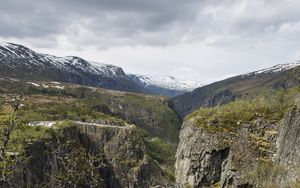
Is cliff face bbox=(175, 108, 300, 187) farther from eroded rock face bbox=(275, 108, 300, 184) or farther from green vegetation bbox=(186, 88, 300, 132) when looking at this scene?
green vegetation bbox=(186, 88, 300, 132)

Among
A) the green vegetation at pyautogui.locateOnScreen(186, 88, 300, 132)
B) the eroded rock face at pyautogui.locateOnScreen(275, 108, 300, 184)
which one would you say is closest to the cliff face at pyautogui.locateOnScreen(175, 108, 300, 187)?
the eroded rock face at pyautogui.locateOnScreen(275, 108, 300, 184)

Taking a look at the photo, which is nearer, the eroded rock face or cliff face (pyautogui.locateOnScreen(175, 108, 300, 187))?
the eroded rock face

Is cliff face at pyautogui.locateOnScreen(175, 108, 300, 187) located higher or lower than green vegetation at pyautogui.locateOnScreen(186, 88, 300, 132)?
lower

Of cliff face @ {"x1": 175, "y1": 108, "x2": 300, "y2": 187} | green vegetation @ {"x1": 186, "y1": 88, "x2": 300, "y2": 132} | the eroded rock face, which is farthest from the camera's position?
green vegetation @ {"x1": 186, "y1": 88, "x2": 300, "y2": 132}

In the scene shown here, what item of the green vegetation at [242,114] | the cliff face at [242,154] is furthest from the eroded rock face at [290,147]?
the green vegetation at [242,114]

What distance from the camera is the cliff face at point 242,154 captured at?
3750 cm

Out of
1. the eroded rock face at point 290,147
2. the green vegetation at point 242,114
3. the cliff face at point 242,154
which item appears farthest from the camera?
the green vegetation at point 242,114

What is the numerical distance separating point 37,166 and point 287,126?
96516mm

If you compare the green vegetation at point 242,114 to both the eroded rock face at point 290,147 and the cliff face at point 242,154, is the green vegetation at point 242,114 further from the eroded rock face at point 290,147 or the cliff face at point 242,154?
the eroded rock face at point 290,147

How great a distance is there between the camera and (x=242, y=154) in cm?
4591

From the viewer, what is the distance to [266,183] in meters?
38.2

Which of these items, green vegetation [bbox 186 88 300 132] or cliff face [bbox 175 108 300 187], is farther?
green vegetation [bbox 186 88 300 132]

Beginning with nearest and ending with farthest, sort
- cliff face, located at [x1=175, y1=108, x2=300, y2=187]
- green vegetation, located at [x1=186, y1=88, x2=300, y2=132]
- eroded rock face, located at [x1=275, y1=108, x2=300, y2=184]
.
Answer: eroded rock face, located at [x1=275, y1=108, x2=300, y2=184] → cliff face, located at [x1=175, y1=108, x2=300, y2=187] → green vegetation, located at [x1=186, y1=88, x2=300, y2=132]

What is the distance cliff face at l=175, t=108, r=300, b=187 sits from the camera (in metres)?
37.5
